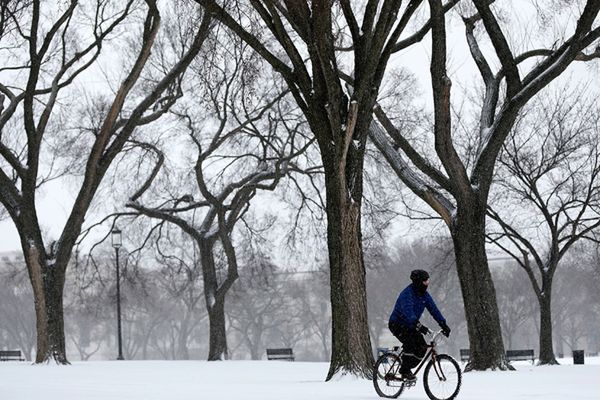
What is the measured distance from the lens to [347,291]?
52.3ft

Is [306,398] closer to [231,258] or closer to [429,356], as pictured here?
[429,356]

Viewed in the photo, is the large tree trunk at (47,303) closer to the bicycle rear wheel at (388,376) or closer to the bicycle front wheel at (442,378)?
the bicycle rear wheel at (388,376)

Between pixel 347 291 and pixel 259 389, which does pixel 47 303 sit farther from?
pixel 259 389

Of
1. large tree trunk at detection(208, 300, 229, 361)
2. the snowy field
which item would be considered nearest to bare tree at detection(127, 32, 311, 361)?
large tree trunk at detection(208, 300, 229, 361)

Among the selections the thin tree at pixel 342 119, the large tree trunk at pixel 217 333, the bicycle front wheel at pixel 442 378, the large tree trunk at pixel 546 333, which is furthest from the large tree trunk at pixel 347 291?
the large tree trunk at pixel 217 333

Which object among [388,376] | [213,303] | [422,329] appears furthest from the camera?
[213,303]

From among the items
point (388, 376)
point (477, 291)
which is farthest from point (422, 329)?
point (477, 291)

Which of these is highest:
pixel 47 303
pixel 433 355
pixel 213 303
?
pixel 213 303

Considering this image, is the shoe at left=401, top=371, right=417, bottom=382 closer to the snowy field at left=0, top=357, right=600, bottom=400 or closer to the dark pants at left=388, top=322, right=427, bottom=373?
the dark pants at left=388, top=322, right=427, bottom=373

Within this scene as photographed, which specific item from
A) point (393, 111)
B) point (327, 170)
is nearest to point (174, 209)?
point (393, 111)

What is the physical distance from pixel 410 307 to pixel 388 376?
0.94 metres

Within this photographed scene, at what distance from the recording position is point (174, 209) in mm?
32719

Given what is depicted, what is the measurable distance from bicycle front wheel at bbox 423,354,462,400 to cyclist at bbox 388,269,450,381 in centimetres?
31

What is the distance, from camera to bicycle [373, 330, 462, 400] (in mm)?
11727
